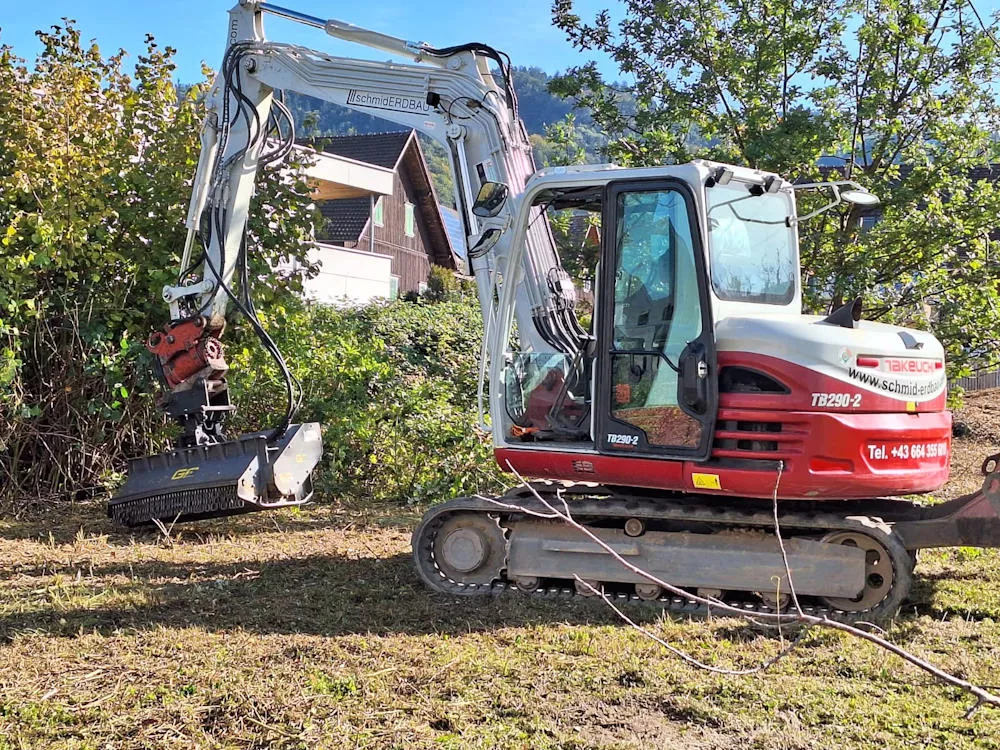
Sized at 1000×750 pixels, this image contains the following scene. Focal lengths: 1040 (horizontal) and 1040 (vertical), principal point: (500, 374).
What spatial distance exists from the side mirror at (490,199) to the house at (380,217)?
17346 millimetres

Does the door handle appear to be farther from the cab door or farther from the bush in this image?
the bush

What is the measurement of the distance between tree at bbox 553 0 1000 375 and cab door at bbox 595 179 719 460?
4.00 metres

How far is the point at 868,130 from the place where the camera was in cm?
1021

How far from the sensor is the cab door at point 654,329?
5.76 metres

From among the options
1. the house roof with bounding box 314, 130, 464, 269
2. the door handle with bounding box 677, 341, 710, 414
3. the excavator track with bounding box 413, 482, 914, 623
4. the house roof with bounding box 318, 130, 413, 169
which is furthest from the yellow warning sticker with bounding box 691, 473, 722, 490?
the house roof with bounding box 318, 130, 413, 169

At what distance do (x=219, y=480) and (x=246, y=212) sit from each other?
210 centimetres

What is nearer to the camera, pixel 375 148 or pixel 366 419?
pixel 366 419

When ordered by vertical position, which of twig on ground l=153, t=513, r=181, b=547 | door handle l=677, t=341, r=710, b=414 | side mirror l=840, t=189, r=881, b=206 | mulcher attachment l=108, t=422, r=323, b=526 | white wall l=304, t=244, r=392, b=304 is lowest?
twig on ground l=153, t=513, r=181, b=547

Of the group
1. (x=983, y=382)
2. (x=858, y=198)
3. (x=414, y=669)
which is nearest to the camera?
(x=414, y=669)

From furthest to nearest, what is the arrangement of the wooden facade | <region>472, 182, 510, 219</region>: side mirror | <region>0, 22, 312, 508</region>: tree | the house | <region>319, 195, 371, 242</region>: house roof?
the wooden facade
<region>319, 195, 371, 242</region>: house roof
the house
<region>0, 22, 312, 508</region>: tree
<region>472, 182, 510, 219</region>: side mirror

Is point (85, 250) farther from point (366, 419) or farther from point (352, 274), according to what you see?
point (352, 274)

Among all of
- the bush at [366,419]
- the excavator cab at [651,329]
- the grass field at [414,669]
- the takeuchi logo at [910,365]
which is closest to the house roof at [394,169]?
the bush at [366,419]

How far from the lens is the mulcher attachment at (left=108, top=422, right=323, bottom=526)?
23.9ft

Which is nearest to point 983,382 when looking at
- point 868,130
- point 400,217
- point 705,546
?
point 868,130
